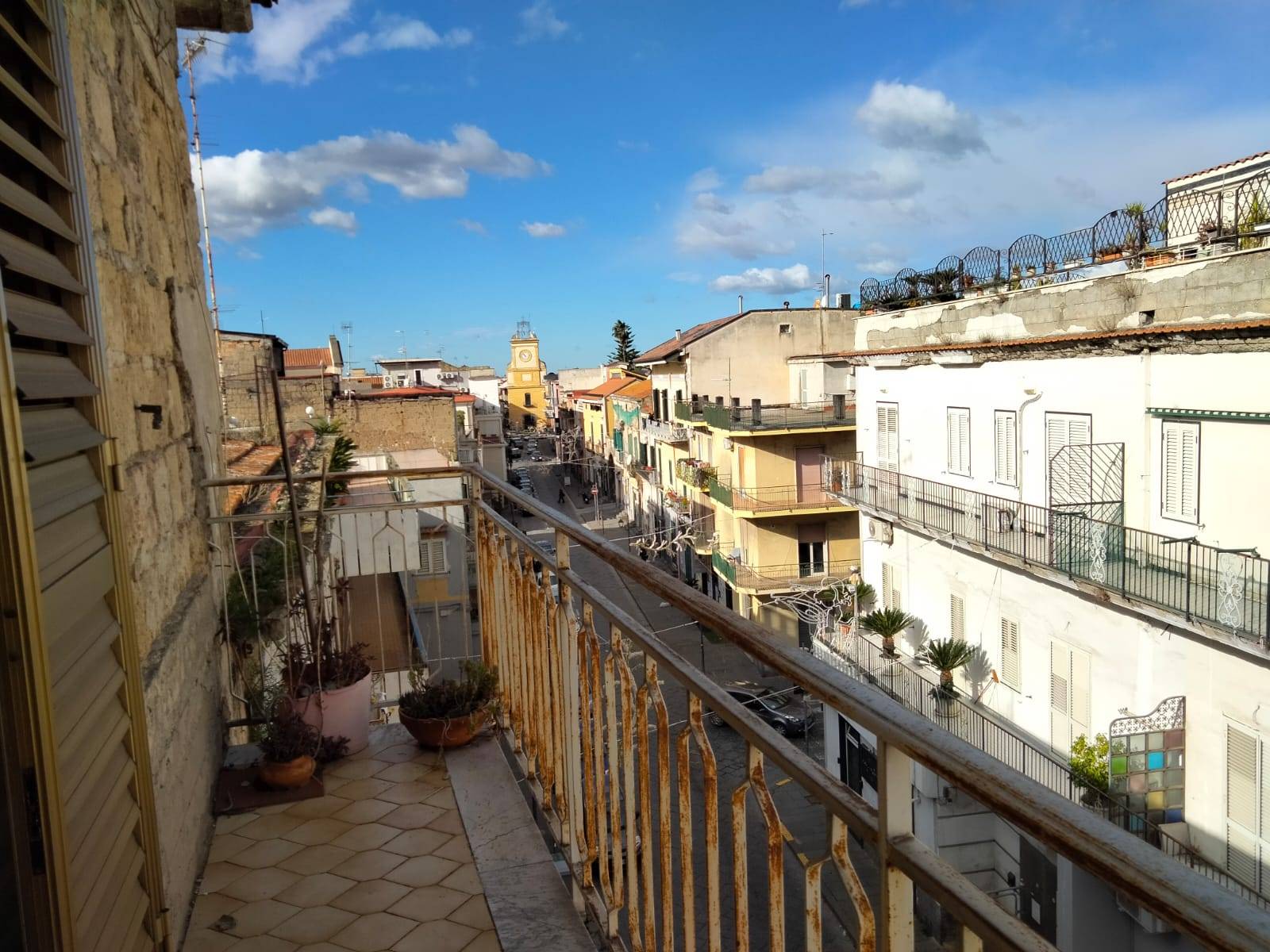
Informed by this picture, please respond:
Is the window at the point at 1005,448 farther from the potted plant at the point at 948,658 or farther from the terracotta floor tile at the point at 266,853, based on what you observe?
the terracotta floor tile at the point at 266,853

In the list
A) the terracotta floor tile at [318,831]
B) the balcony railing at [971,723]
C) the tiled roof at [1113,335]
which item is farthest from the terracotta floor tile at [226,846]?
the tiled roof at [1113,335]

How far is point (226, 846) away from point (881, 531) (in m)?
16.9

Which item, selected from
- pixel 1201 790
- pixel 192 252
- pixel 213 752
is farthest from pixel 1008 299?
pixel 213 752

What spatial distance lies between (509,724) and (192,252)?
9.67 ft

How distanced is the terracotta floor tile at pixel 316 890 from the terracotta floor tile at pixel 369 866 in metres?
0.03

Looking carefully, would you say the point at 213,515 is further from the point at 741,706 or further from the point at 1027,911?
the point at 1027,911

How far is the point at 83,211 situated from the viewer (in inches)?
80.0

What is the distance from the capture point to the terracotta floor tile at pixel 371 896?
281 centimetres

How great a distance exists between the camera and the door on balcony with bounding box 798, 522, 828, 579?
85.1ft

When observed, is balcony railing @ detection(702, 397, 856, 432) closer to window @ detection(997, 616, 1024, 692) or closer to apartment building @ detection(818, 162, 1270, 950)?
apartment building @ detection(818, 162, 1270, 950)

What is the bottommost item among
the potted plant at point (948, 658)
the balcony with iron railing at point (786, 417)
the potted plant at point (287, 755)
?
the potted plant at point (948, 658)

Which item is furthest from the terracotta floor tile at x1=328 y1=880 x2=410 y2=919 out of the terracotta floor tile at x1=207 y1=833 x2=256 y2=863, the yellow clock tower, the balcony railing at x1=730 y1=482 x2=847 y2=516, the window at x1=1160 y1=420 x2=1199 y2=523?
the yellow clock tower

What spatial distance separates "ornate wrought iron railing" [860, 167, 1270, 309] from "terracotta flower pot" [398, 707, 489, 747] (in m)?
11.2

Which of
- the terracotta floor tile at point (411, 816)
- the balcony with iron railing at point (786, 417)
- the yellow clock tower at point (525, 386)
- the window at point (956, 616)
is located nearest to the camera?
the terracotta floor tile at point (411, 816)
